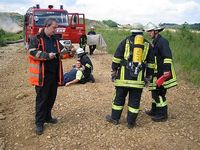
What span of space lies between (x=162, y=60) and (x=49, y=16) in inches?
404

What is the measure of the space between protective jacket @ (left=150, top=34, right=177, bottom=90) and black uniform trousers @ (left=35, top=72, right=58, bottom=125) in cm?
181

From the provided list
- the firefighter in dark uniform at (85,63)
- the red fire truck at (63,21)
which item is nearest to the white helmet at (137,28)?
the firefighter in dark uniform at (85,63)

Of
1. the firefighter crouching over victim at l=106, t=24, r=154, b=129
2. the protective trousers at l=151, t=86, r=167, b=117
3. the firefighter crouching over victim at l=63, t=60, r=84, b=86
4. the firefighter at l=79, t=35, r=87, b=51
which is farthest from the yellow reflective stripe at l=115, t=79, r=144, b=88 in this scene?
the firefighter at l=79, t=35, r=87, b=51

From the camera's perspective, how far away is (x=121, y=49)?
6.17 metres

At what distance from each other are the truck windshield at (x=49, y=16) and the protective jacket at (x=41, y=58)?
9970mm

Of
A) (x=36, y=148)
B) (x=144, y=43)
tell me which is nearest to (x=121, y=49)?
(x=144, y=43)

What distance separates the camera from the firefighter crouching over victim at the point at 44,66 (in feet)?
19.5

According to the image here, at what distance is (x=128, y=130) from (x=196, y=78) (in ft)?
18.2

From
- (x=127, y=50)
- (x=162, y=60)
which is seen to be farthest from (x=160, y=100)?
(x=127, y=50)

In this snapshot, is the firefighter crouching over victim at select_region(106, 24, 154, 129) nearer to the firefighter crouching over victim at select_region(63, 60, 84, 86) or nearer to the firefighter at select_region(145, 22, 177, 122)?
the firefighter at select_region(145, 22, 177, 122)

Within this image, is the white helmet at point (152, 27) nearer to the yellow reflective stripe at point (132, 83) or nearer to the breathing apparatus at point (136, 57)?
the breathing apparatus at point (136, 57)

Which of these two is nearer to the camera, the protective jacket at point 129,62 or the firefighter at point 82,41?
the protective jacket at point 129,62

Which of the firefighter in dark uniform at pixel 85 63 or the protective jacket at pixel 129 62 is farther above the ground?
the protective jacket at pixel 129 62

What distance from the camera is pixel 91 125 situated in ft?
21.4
